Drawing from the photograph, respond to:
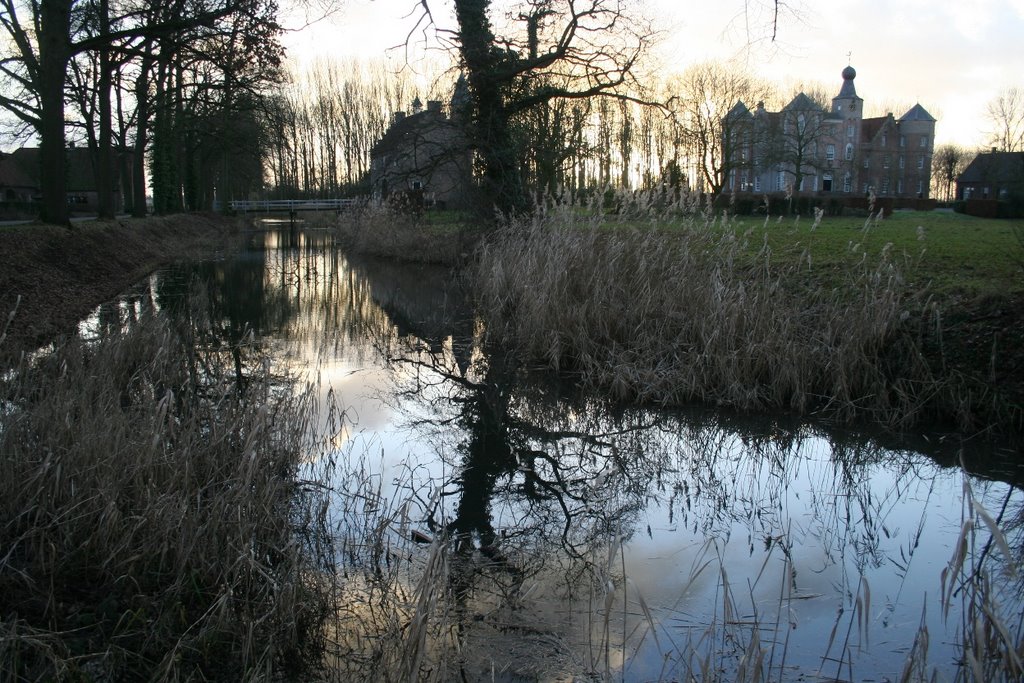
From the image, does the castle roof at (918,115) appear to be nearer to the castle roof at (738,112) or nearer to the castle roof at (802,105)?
the castle roof at (802,105)

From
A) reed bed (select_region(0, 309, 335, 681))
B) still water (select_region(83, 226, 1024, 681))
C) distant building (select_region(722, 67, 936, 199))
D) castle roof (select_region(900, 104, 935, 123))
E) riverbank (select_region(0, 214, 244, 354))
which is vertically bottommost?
still water (select_region(83, 226, 1024, 681))

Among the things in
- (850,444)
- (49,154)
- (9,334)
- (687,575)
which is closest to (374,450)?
(687,575)

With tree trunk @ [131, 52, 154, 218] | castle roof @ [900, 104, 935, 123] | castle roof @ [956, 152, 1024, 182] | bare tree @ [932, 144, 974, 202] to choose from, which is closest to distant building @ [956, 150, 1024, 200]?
castle roof @ [956, 152, 1024, 182]

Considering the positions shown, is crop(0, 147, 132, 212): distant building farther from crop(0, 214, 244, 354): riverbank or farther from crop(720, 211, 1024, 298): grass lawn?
crop(720, 211, 1024, 298): grass lawn

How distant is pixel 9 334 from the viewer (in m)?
7.26

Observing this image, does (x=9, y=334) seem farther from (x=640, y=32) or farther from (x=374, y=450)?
(x=640, y=32)

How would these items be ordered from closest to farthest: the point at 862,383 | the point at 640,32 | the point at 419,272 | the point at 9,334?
1. the point at 862,383
2. the point at 9,334
3. the point at 640,32
4. the point at 419,272

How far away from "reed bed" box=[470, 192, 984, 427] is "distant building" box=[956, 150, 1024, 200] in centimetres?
2801

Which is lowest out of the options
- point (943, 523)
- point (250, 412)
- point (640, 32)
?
point (943, 523)

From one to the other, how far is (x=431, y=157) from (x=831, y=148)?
58.7 metres

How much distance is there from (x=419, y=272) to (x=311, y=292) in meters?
3.90

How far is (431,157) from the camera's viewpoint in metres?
15.8

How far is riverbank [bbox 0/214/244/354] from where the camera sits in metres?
8.64

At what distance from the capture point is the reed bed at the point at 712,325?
21.7 feet
